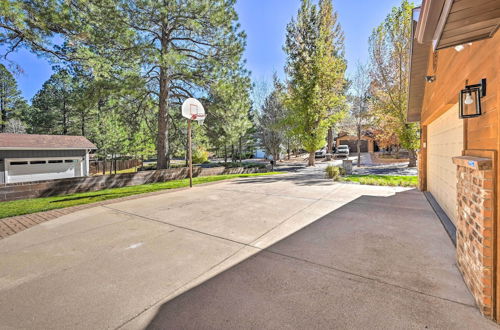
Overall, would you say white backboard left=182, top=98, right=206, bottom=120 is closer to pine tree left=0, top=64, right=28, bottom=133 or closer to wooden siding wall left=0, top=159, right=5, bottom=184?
wooden siding wall left=0, top=159, right=5, bottom=184

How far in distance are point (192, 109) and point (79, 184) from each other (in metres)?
5.98

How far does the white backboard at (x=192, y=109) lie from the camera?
36.5ft

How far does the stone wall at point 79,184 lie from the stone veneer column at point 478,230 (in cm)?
1174

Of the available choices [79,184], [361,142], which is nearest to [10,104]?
[79,184]

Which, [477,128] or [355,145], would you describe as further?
[355,145]

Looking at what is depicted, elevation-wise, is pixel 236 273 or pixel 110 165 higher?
pixel 110 165

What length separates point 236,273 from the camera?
112 inches

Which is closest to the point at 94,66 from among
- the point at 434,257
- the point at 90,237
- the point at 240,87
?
the point at 240,87

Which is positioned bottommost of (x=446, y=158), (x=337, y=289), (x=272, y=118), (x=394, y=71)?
(x=337, y=289)

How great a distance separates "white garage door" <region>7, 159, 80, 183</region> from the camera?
14577 mm

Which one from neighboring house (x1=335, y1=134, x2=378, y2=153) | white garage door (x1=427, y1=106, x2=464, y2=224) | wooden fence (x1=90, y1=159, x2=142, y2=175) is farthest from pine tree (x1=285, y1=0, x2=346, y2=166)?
neighboring house (x1=335, y1=134, x2=378, y2=153)

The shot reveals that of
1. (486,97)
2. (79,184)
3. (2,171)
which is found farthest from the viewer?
(2,171)

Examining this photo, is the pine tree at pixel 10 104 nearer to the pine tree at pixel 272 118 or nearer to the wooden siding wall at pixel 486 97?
the pine tree at pixel 272 118

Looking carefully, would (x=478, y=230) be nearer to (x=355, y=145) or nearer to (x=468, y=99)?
(x=468, y=99)
